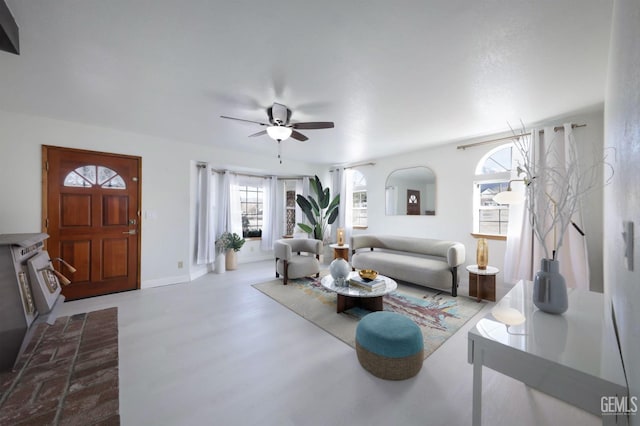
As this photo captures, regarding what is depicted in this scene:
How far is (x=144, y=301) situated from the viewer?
127 inches

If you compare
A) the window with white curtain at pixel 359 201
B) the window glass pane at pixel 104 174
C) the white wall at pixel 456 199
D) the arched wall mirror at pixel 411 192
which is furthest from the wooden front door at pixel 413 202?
the window glass pane at pixel 104 174

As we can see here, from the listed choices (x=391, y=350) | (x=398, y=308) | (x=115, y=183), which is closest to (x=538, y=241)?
(x=398, y=308)

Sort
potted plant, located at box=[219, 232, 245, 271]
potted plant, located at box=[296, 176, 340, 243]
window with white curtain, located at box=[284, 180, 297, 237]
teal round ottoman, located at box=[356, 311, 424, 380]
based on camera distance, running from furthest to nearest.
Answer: window with white curtain, located at box=[284, 180, 297, 237] → potted plant, located at box=[296, 176, 340, 243] → potted plant, located at box=[219, 232, 245, 271] → teal round ottoman, located at box=[356, 311, 424, 380]

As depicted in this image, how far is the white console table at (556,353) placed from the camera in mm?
791

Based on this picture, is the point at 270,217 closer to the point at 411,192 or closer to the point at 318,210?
the point at 318,210

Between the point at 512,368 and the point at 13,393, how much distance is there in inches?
121

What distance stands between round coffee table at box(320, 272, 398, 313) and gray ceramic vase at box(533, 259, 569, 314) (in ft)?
4.89

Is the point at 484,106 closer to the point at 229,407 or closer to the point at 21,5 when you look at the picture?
the point at 229,407

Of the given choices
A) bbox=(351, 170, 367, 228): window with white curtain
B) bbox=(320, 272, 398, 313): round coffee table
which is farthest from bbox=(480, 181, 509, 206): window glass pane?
bbox=(351, 170, 367, 228): window with white curtain

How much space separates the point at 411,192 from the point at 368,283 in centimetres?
248

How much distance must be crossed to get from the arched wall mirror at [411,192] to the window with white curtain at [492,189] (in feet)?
2.22

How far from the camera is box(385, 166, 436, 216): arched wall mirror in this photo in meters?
4.29

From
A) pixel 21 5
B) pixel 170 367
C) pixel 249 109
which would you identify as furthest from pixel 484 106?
pixel 170 367

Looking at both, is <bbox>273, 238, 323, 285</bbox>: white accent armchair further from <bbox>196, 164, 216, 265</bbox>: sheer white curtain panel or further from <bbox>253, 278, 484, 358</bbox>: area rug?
<bbox>196, 164, 216, 265</bbox>: sheer white curtain panel
